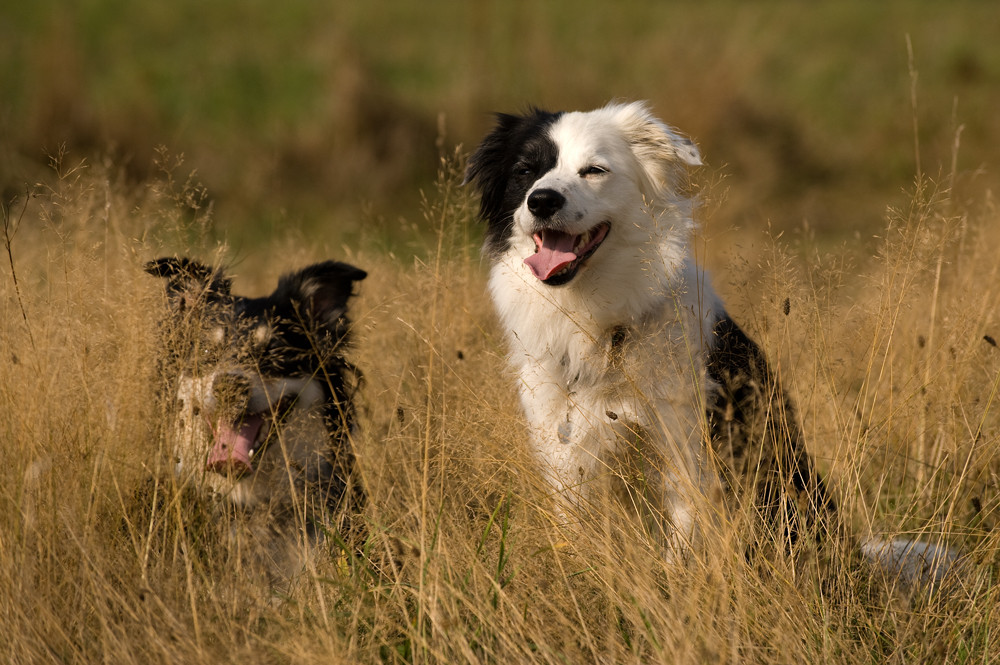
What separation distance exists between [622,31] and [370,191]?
639cm

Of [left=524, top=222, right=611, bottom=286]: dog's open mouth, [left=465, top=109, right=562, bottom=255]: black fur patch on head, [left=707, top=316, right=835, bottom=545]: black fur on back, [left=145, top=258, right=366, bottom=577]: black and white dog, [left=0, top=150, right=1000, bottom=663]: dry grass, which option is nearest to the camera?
[left=0, top=150, right=1000, bottom=663]: dry grass

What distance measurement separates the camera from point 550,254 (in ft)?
11.0

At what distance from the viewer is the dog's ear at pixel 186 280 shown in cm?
304

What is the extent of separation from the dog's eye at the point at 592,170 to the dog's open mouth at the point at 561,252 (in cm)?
20

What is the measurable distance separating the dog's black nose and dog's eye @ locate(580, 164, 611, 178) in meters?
0.26

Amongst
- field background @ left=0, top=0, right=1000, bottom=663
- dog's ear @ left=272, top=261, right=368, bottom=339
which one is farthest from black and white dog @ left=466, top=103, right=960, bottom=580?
dog's ear @ left=272, top=261, right=368, bottom=339

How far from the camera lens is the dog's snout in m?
2.98

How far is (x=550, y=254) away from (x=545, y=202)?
0.73 feet

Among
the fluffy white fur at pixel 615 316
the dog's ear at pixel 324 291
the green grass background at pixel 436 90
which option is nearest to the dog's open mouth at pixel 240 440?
the dog's ear at pixel 324 291

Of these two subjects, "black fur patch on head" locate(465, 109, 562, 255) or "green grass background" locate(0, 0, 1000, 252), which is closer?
"black fur patch on head" locate(465, 109, 562, 255)

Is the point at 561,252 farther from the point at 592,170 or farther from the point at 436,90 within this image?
the point at 436,90

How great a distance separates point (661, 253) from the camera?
3.25m

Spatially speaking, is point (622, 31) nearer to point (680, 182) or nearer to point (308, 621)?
point (680, 182)

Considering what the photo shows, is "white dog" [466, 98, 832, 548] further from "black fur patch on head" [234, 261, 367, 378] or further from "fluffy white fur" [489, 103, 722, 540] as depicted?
"black fur patch on head" [234, 261, 367, 378]
